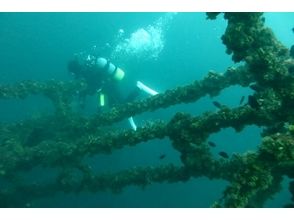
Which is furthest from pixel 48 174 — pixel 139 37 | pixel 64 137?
pixel 139 37

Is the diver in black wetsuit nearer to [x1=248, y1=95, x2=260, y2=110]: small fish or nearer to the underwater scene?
the underwater scene

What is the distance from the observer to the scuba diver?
43.5ft

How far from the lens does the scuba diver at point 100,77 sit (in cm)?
1325

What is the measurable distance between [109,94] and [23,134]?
401cm

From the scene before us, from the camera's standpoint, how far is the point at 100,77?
1361cm

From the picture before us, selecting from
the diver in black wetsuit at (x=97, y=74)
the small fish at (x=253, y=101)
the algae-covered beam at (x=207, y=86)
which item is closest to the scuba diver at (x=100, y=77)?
the diver in black wetsuit at (x=97, y=74)

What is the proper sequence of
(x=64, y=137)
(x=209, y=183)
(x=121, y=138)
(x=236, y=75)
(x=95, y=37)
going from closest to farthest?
(x=121, y=138), (x=236, y=75), (x=64, y=137), (x=209, y=183), (x=95, y=37)

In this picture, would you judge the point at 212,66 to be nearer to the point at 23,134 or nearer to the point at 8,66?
the point at 8,66

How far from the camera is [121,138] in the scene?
9.40m

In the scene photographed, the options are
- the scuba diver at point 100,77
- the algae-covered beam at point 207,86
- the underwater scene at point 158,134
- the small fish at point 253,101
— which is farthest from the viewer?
the scuba diver at point 100,77

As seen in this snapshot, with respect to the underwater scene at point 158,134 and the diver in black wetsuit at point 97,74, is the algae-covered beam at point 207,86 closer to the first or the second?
the underwater scene at point 158,134

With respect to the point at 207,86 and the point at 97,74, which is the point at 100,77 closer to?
the point at 97,74

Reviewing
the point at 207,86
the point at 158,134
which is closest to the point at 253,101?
the point at 158,134

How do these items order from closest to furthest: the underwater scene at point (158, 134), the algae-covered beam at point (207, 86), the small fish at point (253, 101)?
the underwater scene at point (158, 134) → the small fish at point (253, 101) → the algae-covered beam at point (207, 86)
